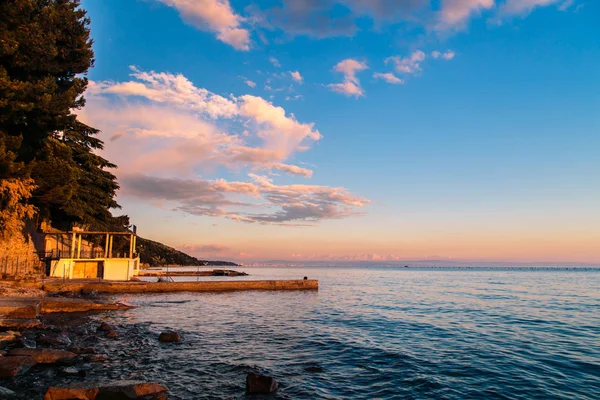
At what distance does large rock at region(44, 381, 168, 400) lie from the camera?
807 cm

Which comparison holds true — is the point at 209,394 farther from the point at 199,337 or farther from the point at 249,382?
the point at 199,337

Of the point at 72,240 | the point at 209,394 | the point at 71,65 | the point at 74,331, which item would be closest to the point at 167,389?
the point at 209,394

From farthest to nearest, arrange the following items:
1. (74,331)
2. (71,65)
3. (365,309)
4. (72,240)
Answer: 1. (72,240)
2. (71,65)
3. (365,309)
4. (74,331)

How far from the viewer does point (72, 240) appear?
44.0 meters

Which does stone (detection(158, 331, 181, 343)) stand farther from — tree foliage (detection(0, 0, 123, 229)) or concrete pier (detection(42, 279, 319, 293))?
concrete pier (detection(42, 279, 319, 293))

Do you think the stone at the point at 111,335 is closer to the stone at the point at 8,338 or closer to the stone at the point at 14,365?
the stone at the point at 8,338

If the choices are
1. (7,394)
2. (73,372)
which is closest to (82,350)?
(73,372)

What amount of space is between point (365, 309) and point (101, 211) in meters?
36.8

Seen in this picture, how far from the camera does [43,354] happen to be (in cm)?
1143

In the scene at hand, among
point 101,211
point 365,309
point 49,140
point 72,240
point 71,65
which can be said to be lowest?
point 365,309

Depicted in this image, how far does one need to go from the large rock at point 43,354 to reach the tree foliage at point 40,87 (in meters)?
16.5

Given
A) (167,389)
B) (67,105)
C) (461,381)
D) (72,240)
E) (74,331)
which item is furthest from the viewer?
(72,240)

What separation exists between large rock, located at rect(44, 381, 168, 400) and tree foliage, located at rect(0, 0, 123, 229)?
20.6 metres

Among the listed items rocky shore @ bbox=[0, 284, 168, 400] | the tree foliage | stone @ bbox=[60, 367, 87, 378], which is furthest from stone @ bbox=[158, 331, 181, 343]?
the tree foliage
